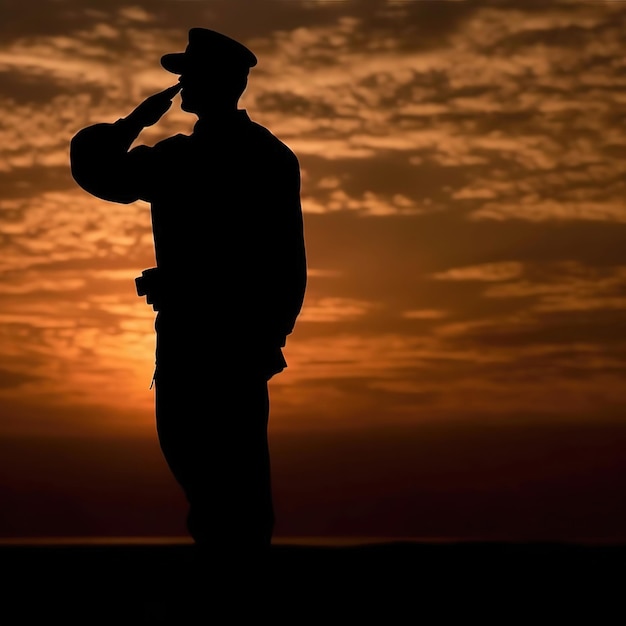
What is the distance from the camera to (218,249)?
8344 mm

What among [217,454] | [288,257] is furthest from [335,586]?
[288,257]

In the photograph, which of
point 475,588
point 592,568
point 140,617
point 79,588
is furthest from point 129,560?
point 592,568

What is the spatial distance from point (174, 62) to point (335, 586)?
3891 mm

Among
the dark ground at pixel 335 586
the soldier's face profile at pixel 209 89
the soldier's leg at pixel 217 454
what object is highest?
the soldier's face profile at pixel 209 89

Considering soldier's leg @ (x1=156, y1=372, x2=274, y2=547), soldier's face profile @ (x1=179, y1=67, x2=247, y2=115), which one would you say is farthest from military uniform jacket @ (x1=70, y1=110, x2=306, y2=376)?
soldier's leg @ (x1=156, y1=372, x2=274, y2=547)

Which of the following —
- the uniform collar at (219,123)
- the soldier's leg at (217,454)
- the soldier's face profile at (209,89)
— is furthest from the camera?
the uniform collar at (219,123)

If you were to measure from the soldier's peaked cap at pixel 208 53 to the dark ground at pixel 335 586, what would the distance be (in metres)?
3.33

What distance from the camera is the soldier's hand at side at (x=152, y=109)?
8.41m

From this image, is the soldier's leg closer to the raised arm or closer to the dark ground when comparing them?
the dark ground

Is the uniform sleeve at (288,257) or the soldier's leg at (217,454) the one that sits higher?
the uniform sleeve at (288,257)

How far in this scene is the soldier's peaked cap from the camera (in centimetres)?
831

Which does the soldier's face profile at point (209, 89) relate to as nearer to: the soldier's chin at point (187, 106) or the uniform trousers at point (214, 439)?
the soldier's chin at point (187, 106)

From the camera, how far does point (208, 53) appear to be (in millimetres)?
8312

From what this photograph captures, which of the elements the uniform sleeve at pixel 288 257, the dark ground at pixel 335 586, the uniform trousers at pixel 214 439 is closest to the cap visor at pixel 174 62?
the uniform sleeve at pixel 288 257
